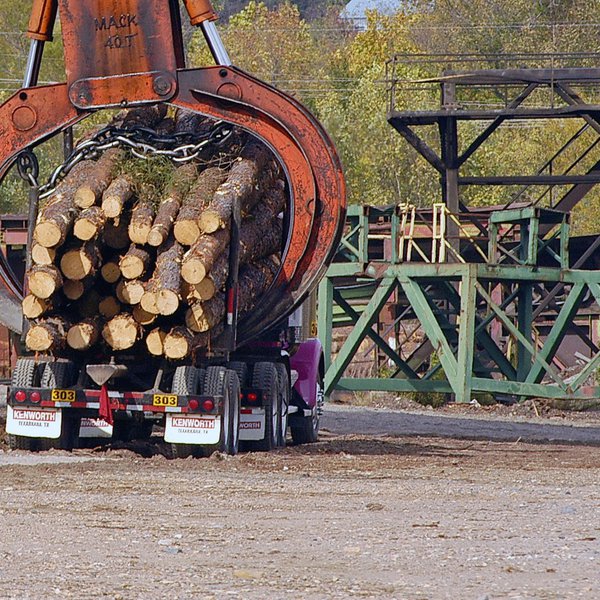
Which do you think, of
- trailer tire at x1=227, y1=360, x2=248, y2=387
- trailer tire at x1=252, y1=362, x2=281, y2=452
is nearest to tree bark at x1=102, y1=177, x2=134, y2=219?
trailer tire at x1=227, y1=360, x2=248, y2=387

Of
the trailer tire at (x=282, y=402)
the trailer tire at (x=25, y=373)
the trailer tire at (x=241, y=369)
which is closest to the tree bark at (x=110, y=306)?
the trailer tire at (x=25, y=373)

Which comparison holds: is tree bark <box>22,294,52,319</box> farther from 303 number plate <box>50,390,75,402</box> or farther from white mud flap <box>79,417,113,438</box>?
white mud flap <box>79,417,113,438</box>

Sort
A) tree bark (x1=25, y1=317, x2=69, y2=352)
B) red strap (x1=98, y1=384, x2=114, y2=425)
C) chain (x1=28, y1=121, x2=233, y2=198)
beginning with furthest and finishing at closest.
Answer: chain (x1=28, y1=121, x2=233, y2=198) < red strap (x1=98, y1=384, x2=114, y2=425) < tree bark (x1=25, y1=317, x2=69, y2=352)

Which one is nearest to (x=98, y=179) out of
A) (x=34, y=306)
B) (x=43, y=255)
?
(x=43, y=255)

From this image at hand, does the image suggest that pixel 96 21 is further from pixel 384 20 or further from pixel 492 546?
pixel 384 20

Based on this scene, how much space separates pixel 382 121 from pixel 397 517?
50080 millimetres

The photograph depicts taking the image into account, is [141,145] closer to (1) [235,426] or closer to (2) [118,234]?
(2) [118,234]

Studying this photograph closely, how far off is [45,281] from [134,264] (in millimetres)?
864

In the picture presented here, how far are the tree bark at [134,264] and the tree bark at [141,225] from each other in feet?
0.41

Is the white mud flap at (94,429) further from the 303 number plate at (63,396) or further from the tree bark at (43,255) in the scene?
the tree bark at (43,255)

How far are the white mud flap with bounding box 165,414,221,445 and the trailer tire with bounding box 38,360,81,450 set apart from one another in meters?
1.22

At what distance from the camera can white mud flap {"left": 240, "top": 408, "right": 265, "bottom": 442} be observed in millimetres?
16656

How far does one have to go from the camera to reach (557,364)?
109 ft

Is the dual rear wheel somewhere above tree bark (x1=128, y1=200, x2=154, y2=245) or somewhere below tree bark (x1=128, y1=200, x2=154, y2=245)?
below
